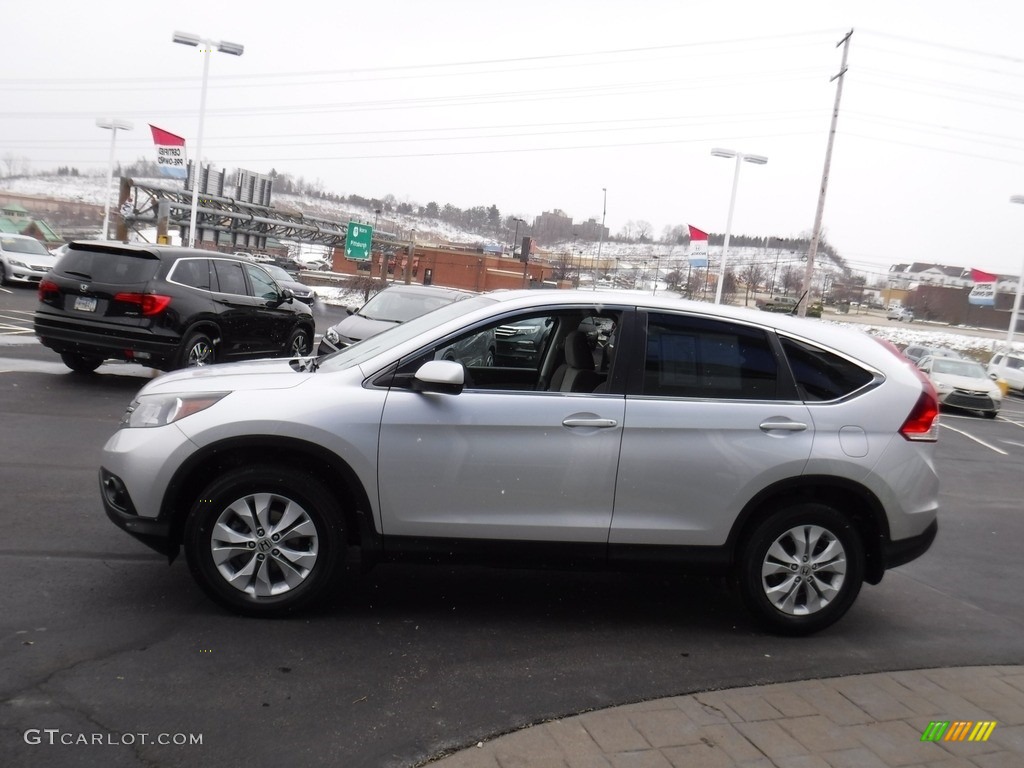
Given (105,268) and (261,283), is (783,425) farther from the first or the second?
(261,283)

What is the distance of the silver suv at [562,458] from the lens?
4.38 m

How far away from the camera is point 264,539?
4375 mm

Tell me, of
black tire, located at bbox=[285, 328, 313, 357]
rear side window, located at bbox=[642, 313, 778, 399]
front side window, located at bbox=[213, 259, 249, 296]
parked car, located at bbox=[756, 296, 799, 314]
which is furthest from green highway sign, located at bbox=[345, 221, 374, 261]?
rear side window, located at bbox=[642, 313, 778, 399]

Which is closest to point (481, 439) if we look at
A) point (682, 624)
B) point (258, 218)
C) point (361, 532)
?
point (361, 532)

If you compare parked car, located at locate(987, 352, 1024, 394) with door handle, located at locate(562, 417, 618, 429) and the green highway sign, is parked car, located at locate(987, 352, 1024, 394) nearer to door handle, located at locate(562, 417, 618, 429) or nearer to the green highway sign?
the green highway sign

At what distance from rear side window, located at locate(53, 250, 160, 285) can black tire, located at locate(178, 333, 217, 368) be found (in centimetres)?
93

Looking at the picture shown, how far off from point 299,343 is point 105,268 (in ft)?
13.2

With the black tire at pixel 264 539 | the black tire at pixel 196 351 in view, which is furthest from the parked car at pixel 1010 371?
the black tire at pixel 264 539

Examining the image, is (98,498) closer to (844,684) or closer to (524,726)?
(524,726)

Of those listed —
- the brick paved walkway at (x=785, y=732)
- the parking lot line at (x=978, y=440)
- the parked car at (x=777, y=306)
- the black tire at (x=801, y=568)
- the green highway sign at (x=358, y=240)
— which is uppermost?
the green highway sign at (x=358, y=240)

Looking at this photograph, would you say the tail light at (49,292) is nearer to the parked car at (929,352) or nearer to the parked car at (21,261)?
the parked car at (21,261)

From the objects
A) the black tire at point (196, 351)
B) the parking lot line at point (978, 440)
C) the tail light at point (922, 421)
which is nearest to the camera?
the tail light at point (922, 421)

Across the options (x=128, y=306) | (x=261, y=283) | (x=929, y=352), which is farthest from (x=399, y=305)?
(x=929, y=352)

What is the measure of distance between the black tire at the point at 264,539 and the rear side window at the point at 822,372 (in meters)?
2.63
